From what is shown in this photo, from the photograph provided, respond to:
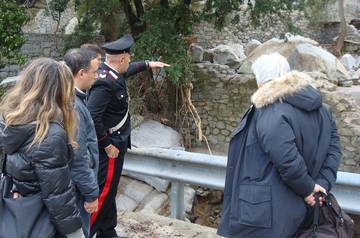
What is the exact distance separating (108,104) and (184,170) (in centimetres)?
99

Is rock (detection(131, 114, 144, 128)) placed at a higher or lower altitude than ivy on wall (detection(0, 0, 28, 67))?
lower

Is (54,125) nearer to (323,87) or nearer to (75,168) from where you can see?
(75,168)

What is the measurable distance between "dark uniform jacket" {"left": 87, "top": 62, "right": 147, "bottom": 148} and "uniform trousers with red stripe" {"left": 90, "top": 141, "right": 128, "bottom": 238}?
10 cm

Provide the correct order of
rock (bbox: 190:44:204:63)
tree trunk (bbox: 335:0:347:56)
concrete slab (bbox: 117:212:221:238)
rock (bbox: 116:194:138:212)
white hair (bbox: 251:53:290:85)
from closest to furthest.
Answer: white hair (bbox: 251:53:290:85)
concrete slab (bbox: 117:212:221:238)
rock (bbox: 116:194:138:212)
rock (bbox: 190:44:204:63)
tree trunk (bbox: 335:0:347:56)

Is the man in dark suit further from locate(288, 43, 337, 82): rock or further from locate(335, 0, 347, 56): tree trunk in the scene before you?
locate(335, 0, 347, 56): tree trunk

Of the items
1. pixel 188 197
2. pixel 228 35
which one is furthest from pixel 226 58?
pixel 228 35

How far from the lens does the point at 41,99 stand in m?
2.32

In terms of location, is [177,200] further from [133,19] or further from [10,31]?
[133,19]

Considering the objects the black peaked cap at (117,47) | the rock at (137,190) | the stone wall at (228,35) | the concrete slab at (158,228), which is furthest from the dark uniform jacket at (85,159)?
the stone wall at (228,35)

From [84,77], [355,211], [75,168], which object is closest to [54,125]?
[75,168]

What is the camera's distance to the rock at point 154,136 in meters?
9.99

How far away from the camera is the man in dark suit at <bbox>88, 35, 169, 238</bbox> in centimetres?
372

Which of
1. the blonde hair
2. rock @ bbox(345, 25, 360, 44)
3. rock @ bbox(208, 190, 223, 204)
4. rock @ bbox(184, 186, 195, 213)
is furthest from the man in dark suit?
rock @ bbox(345, 25, 360, 44)

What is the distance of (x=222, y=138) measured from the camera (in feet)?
42.3
